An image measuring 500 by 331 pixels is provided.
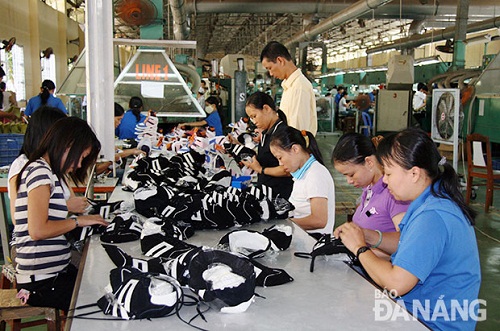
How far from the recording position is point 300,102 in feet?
12.7

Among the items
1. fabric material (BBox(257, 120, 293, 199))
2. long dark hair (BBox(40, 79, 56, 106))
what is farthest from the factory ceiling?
fabric material (BBox(257, 120, 293, 199))

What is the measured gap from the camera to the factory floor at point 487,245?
347cm

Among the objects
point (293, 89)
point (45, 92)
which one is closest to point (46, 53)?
point (45, 92)

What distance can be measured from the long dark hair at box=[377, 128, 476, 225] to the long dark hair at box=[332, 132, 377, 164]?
79 cm

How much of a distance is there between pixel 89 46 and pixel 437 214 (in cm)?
240

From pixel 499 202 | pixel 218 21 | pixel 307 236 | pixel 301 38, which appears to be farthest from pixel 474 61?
pixel 307 236

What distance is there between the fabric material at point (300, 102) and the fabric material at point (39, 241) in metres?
2.03

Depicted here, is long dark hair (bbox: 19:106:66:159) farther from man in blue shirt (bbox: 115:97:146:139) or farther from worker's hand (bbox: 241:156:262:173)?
man in blue shirt (bbox: 115:97:146:139)

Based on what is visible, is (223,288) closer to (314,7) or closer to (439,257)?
(439,257)

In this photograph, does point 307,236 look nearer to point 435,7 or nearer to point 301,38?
point 435,7

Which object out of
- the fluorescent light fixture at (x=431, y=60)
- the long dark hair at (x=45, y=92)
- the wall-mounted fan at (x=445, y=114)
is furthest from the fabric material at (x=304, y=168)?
the fluorescent light fixture at (x=431, y=60)

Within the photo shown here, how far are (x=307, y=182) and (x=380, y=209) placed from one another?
44 cm

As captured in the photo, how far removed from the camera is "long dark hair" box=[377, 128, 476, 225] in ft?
5.58

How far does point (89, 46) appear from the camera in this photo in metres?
3.23
